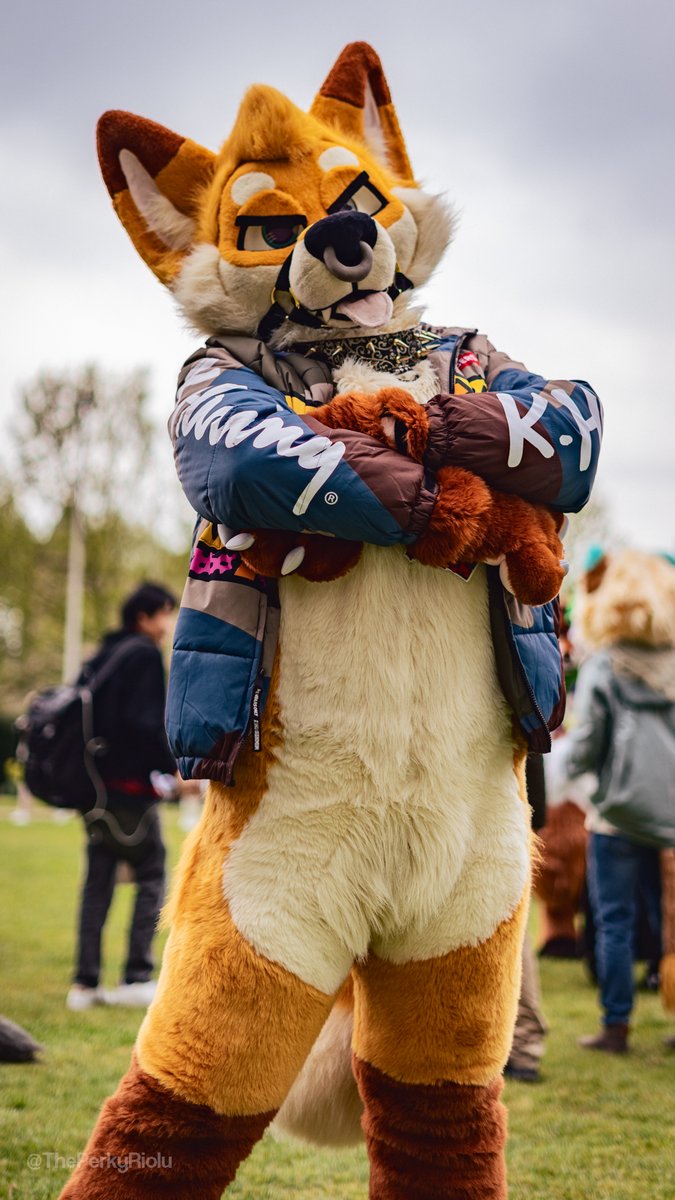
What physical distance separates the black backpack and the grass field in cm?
103

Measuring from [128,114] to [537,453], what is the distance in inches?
50.0

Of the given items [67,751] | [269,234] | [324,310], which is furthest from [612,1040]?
[269,234]

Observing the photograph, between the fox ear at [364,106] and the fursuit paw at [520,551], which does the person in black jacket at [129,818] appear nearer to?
the fox ear at [364,106]

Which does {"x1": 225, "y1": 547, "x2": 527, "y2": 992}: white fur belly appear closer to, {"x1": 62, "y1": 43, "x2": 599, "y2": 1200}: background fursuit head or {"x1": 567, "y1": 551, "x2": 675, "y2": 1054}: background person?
{"x1": 62, "y1": 43, "x2": 599, "y2": 1200}: background fursuit head

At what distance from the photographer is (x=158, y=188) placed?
98.7 inches

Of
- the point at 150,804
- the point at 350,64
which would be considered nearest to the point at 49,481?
the point at 150,804

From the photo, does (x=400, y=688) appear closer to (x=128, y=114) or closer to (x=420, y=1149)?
(x=420, y=1149)

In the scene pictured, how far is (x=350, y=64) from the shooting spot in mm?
2656

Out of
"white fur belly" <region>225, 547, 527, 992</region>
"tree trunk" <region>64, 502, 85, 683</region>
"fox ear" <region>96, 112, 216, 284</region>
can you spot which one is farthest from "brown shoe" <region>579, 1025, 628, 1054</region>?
"tree trunk" <region>64, 502, 85, 683</region>

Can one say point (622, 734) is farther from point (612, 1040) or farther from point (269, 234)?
point (269, 234)

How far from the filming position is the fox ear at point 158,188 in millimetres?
2479

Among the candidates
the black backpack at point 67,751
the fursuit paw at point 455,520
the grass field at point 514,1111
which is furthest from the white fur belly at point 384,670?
the black backpack at point 67,751

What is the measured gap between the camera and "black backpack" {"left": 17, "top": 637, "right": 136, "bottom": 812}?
217 inches

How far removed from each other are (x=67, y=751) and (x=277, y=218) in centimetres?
385
